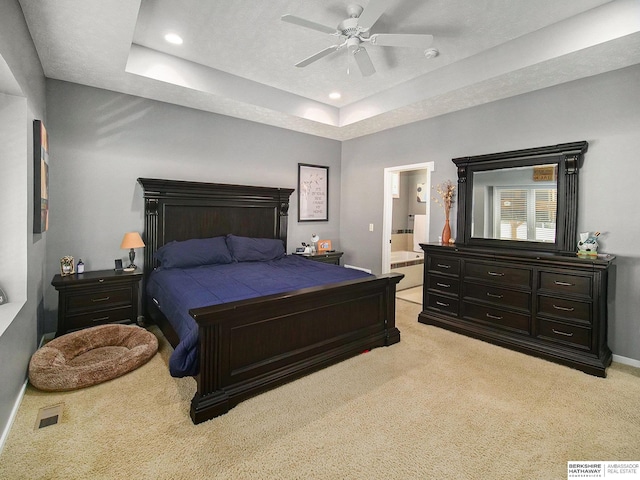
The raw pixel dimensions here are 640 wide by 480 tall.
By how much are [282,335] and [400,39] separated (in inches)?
97.6

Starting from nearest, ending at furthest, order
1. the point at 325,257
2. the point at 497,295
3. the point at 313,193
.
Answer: the point at 497,295, the point at 325,257, the point at 313,193

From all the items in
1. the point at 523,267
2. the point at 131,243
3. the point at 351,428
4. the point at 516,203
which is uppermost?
A: the point at 516,203

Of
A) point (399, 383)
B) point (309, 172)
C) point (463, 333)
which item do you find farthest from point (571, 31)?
point (309, 172)

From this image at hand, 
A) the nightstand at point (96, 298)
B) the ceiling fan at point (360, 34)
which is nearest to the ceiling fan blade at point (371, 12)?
the ceiling fan at point (360, 34)

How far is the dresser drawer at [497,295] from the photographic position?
10.3 feet

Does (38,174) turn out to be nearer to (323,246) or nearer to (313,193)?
(313,193)

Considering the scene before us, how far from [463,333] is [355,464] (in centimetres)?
233

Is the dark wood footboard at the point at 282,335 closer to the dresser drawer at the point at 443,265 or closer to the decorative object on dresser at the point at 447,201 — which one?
the dresser drawer at the point at 443,265

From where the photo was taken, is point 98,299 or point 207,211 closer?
point 98,299

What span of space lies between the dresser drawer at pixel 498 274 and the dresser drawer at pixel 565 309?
21 cm

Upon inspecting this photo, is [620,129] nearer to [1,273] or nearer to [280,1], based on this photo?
[280,1]

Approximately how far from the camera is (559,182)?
3.22 metres

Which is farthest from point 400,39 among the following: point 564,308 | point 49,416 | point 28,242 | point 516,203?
point 49,416

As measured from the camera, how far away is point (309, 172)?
5289 millimetres
